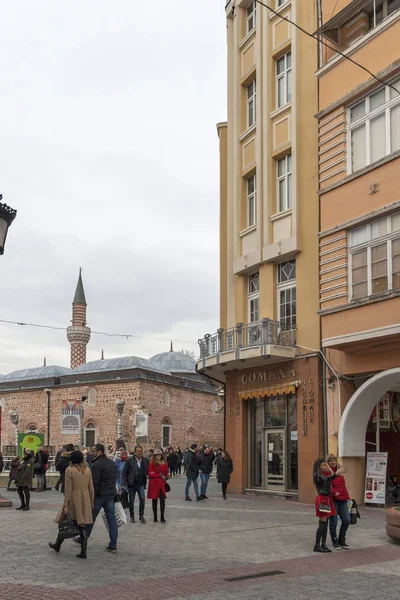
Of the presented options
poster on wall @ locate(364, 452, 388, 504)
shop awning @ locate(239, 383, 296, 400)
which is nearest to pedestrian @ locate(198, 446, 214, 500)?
shop awning @ locate(239, 383, 296, 400)

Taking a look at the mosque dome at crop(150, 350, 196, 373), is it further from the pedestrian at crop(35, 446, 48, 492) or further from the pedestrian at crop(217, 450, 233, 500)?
the pedestrian at crop(217, 450, 233, 500)

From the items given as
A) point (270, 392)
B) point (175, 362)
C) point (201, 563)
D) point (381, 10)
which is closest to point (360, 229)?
point (381, 10)

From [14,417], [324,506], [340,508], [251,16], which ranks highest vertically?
[251,16]

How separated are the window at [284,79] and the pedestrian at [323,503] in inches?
597

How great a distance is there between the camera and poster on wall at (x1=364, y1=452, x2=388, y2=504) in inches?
783

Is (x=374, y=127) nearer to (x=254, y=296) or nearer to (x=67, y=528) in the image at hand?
(x=254, y=296)

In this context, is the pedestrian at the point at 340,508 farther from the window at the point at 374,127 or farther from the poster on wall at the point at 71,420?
the poster on wall at the point at 71,420

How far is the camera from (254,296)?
25.2 m

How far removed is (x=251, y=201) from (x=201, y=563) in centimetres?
1696

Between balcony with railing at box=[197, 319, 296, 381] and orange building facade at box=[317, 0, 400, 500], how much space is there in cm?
164

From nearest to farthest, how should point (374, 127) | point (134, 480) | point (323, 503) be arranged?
point (323, 503), point (134, 480), point (374, 127)

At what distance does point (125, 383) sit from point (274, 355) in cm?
2809

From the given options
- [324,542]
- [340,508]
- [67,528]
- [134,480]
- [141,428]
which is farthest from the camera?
[141,428]

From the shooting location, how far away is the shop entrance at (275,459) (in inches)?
910
